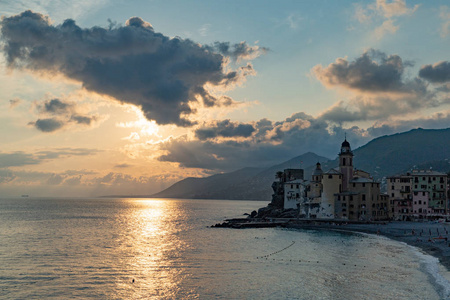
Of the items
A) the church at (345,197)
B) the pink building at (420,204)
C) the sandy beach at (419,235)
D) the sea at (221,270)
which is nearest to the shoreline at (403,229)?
the sandy beach at (419,235)

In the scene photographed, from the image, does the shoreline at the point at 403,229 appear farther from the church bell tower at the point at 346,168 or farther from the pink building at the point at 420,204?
the pink building at the point at 420,204

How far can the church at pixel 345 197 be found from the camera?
13888 cm

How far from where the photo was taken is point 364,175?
16012 cm

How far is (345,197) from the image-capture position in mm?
139125

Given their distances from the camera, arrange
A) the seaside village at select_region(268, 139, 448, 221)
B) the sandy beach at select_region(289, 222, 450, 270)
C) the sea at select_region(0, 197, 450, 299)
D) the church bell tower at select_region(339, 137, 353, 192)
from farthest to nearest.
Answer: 1. the church bell tower at select_region(339, 137, 353, 192)
2. the seaside village at select_region(268, 139, 448, 221)
3. the sandy beach at select_region(289, 222, 450, 270)
4. the sea at select_region(0, 197, 450, 299)

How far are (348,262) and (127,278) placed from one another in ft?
117

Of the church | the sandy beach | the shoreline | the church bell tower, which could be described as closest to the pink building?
the church

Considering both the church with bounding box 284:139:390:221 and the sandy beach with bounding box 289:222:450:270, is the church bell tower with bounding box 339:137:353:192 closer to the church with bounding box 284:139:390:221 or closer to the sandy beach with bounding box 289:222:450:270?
the church with bounding box 284:139:390:221

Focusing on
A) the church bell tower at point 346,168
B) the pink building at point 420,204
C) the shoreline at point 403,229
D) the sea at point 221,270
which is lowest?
the sea at point 221,270

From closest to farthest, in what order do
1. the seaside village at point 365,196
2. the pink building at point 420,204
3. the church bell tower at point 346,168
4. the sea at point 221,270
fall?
the sea at point 221,270 → the seaside village at point 365,196 → the church bell tower at point 346,168 → the pink building at point 420,204

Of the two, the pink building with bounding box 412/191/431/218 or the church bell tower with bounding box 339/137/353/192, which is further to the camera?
the pink building with bounding box 412/191/431/218

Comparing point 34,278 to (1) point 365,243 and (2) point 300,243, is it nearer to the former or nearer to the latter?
(2) point 300,243

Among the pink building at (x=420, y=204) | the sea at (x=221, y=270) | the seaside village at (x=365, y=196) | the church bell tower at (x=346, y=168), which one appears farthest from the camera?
the pink building at (x=420, y=204)

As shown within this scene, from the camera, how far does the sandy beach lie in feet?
243
